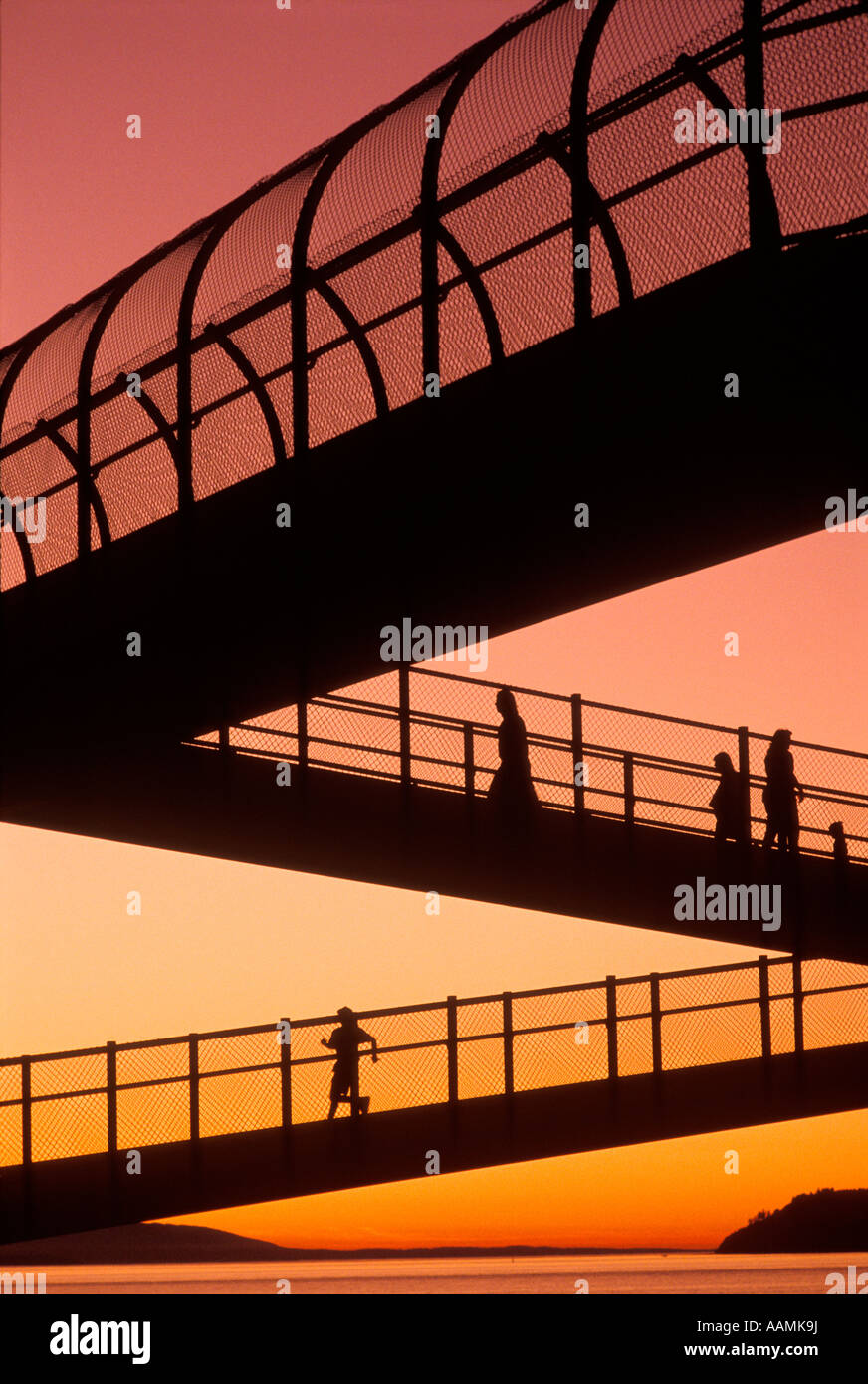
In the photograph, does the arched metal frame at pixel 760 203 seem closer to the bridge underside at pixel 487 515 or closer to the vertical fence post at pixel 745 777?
the bridge underside at pixel 487 515

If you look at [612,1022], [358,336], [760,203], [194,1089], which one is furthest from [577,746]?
[760,203]

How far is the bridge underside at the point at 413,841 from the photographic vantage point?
16.2 meters

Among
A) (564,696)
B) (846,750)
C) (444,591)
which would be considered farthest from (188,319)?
(846,750)

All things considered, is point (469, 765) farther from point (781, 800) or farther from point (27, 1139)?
point (27, 1139)

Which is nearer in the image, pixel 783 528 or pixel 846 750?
pixel 783 528

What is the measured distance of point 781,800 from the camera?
1697cm

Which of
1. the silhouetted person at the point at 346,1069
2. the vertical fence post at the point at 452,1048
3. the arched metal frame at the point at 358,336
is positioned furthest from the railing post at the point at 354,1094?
the arched metal frame at the point at 358,336

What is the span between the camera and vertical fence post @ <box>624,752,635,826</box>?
17.3 m

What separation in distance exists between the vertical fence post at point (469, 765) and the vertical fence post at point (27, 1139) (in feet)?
15.9

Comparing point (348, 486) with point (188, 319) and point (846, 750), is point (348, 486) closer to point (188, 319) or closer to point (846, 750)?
point (188, 319)

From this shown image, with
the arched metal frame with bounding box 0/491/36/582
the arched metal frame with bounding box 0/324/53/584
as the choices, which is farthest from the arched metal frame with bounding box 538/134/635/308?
the arched metal frame with bounding box 0/491/36/582

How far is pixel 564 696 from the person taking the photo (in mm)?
18125
